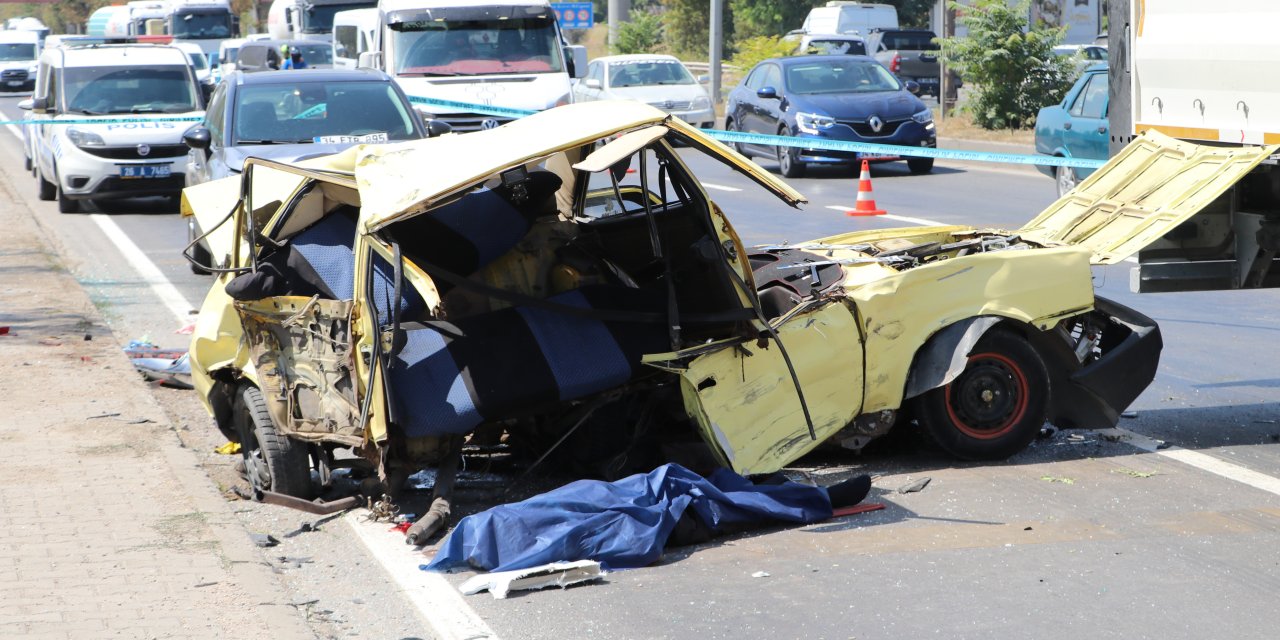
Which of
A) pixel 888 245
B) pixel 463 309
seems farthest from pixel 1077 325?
pixel 463 309

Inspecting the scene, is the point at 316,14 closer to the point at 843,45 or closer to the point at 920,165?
the point at 843,45

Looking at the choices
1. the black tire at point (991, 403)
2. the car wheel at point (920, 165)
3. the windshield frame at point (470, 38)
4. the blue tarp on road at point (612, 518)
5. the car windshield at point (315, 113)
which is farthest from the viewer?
the car wheel at point (920, 165)

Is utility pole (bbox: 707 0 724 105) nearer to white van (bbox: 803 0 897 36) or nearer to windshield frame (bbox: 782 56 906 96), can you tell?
white van (bbox: 803 0 897 36)

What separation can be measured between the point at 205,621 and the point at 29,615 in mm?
602

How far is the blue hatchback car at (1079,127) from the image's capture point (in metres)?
16.4

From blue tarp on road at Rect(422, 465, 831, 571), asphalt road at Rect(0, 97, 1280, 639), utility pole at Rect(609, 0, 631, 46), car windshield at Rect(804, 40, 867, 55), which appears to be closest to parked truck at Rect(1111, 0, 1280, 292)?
asphalt road at Rect(0, 97, 1280, 639)

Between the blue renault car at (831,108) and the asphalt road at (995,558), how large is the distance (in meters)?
12.8

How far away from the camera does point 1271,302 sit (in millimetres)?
11273

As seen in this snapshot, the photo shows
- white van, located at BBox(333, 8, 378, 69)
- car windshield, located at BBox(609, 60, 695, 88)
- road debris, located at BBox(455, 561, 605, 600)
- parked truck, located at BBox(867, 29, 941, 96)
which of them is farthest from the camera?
parked truck, located at BBox(867, 29, 941, 96)

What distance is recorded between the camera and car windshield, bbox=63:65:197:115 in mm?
19328

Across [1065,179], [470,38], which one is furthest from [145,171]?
[1065,179]

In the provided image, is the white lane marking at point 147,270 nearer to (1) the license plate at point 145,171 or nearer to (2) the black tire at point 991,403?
(1) the license plate at point 145,171

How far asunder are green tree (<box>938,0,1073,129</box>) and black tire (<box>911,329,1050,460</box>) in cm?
1896

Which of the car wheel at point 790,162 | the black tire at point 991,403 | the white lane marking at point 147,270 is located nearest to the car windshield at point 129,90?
the white lane marking at point 147,270
